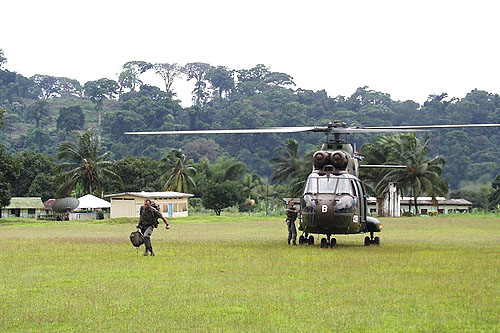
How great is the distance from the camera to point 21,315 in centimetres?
946

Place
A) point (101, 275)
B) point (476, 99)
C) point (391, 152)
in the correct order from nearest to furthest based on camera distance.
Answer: point (101, 275) < point (391, 152) < point (476, 99)

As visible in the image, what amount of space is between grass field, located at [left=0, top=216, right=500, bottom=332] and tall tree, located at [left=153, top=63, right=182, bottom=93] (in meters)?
155

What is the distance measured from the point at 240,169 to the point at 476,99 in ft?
230

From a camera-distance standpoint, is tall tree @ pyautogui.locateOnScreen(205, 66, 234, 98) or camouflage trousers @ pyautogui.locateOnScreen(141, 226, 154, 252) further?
tall tree @ pyautogui.locateOnScreen(205, 66, 234, 98)

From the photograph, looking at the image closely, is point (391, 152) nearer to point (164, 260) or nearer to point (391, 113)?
point (164, 260)

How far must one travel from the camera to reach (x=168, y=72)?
174 metres

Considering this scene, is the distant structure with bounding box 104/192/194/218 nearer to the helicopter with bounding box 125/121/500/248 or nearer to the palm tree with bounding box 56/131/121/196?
the palm tree with bounding box 56/131/121/196

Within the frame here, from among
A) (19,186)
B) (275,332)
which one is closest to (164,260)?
(275,332)

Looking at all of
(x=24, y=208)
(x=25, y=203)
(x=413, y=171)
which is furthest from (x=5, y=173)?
(x=413, y=171)

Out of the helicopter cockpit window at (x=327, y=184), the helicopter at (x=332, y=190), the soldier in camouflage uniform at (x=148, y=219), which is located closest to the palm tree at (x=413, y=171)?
the helicopter at (x=332, y=190)

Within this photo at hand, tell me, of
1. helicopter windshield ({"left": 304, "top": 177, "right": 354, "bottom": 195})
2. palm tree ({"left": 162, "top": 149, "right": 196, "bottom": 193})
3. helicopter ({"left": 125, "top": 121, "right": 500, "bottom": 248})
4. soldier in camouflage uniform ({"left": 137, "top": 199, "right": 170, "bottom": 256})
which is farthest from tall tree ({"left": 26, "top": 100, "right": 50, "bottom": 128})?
soldier in camouflage uniform ({"left": 137, "top": 199, "right": 170, "bottom": 256})

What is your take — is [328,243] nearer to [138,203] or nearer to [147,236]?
[147,236]

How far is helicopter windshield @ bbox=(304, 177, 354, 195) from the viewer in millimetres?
20750

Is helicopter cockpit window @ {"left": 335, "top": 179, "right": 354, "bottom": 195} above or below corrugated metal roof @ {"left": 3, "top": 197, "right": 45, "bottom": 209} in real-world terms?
below
